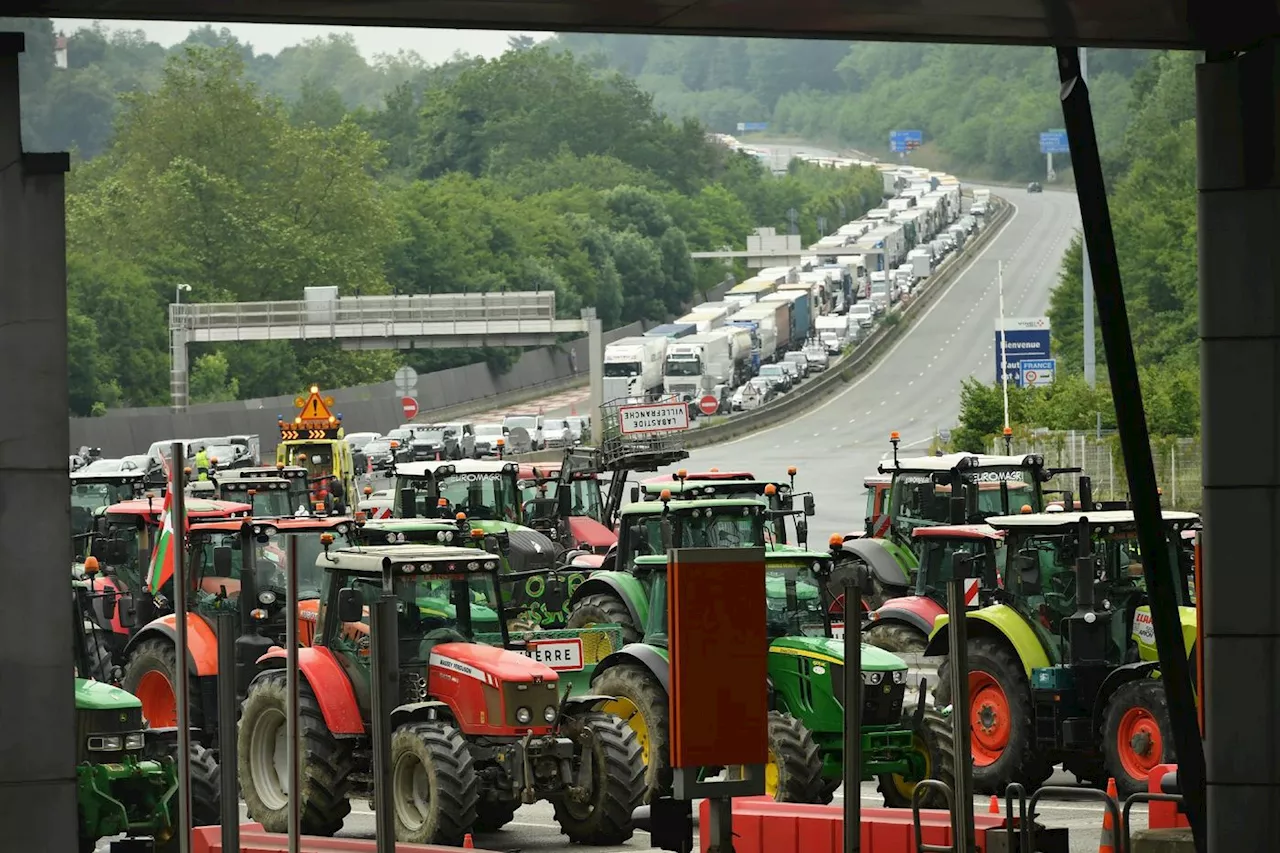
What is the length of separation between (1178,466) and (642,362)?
41.4 meters

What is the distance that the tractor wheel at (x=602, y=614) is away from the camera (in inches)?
902

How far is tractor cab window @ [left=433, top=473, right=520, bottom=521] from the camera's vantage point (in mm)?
34625

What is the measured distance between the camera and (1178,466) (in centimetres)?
5350

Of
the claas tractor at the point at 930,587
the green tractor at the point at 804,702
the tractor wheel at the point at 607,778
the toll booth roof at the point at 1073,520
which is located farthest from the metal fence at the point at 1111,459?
the tractor wheel at the point at 607,778

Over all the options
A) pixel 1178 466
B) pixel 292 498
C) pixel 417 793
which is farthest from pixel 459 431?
pixel 417 793

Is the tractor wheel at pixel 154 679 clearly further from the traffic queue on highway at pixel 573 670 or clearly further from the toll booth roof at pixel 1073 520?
the toll booth roof at pixel 1073 520

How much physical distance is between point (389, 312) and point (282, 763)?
78722 millimetres

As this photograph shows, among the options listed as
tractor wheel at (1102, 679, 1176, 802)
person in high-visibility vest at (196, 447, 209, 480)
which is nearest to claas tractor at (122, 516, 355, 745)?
tractor wheel at (1102, 679, 1176, 802)

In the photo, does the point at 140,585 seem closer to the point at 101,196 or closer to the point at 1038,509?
the point at 1038,509

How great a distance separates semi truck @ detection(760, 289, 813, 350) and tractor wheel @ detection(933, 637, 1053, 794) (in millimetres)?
90649

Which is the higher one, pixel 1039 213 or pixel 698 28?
pixel 1039 213

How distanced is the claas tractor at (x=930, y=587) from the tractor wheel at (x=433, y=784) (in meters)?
7.55

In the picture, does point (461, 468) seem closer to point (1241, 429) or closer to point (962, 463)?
point (962, 463)

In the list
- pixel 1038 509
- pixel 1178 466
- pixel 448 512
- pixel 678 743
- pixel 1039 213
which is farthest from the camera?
pixel 1039 213
